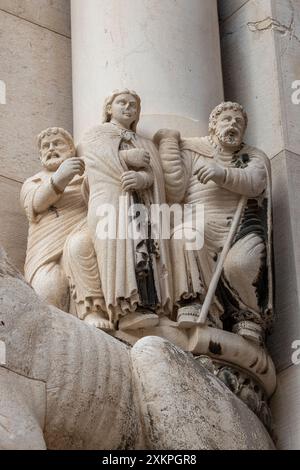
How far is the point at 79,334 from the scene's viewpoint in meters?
5.18

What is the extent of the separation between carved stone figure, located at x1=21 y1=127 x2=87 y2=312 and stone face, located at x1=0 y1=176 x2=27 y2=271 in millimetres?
153

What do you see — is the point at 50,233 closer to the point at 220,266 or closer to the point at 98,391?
the point at 220,266

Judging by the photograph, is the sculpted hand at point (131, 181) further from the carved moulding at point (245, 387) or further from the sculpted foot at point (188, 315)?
the carved moulding at point (245, 387)

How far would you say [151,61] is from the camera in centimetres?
658

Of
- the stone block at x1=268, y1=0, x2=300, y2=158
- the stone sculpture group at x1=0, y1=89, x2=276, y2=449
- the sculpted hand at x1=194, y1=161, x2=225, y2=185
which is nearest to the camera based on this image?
the stone sculpture group at x1=0, y1=89, x2=276, y2=449

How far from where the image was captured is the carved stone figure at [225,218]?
5969 mm

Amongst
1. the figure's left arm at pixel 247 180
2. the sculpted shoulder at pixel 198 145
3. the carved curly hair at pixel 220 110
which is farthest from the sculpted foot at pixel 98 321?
the carved curly hair at pixel 220 110

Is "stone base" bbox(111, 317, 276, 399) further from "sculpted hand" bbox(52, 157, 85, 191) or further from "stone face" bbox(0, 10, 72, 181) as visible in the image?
"stone face" bbox(0, 10, 72, 181)

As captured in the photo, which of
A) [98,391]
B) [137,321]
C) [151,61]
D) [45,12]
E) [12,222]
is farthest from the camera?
[45,12]

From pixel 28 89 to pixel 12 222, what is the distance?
26.4 inches

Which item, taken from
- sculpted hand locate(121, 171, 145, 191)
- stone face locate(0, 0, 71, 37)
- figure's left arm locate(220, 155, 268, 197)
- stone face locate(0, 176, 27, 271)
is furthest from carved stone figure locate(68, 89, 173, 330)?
stone face locate(0, 0, 71, 37)

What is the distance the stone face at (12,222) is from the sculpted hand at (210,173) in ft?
2.45

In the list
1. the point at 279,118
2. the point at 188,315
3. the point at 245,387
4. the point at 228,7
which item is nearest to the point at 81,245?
the point at 188,315

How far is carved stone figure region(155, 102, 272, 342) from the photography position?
597cm
